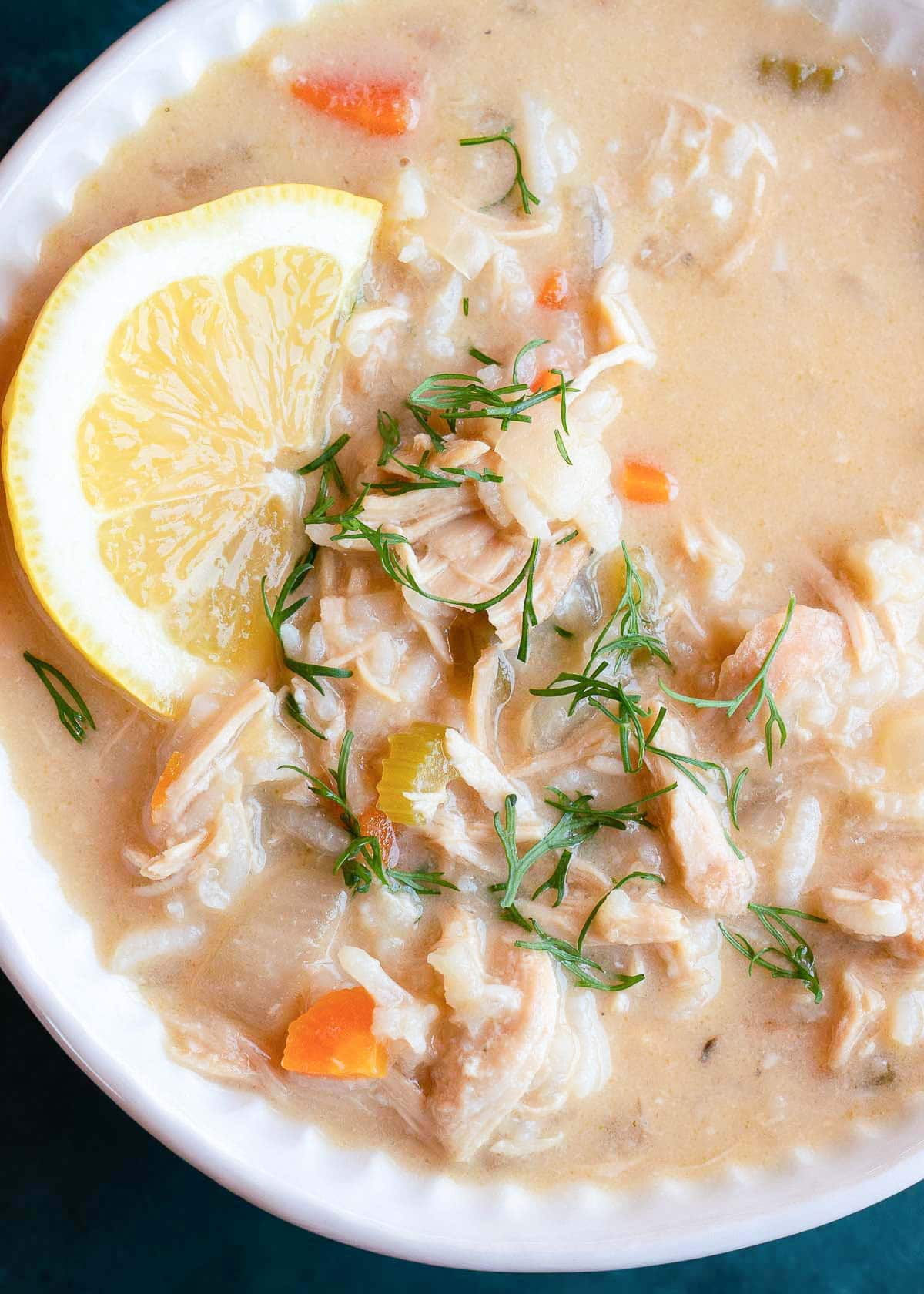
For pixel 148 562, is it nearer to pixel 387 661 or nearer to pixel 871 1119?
pixel 387 661

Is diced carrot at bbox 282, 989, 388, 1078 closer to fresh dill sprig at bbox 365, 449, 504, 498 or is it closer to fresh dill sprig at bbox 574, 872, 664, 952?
fresh dill sprig at bbox 574, 872, 664, 952

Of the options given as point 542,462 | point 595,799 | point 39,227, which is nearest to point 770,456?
point 542,462

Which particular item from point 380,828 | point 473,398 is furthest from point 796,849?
point 473,398

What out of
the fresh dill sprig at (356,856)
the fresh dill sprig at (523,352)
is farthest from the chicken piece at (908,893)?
the fresh dill sprig at (523,352)

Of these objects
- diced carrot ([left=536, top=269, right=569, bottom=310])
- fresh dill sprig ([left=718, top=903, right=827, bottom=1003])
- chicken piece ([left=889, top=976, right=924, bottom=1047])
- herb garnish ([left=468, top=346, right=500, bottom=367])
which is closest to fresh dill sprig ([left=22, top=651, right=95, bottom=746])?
herb garnish ([left=468, top=346, right=500, bottom=367])

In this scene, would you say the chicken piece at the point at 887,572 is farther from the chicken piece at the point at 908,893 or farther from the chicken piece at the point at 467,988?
the chicken piece at the point at 467,988

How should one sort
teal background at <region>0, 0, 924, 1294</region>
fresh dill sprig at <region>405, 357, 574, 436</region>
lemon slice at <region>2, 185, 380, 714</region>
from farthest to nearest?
teal background at <region>0, 0, 924, 1294</region> → fresh dill sprig at <region>405, 357, 574, 436</region> → lemon slice at <region>2, 185, 380, 714</region>

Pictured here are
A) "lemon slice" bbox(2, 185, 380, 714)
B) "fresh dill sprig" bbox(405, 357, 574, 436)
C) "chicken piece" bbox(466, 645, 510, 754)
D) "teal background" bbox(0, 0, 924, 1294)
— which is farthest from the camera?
"teal background" bbox(0, 0, 924, 1294)
